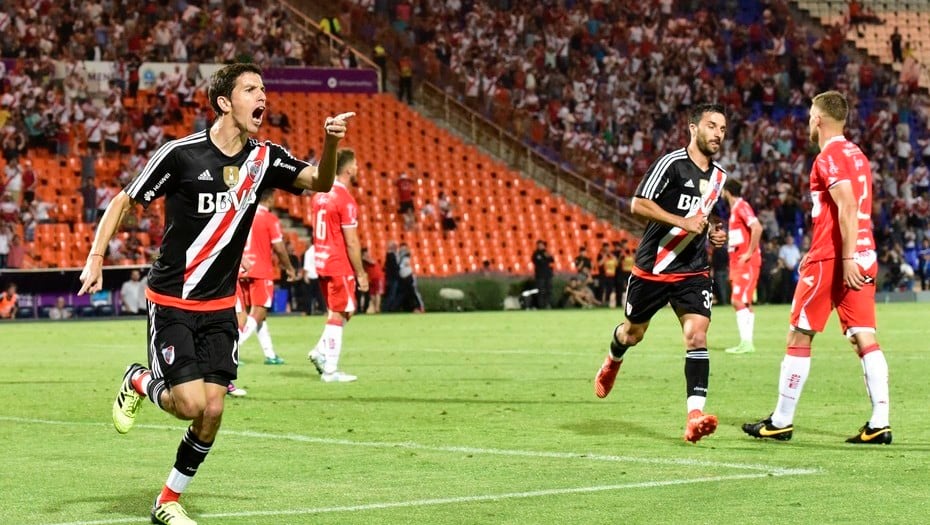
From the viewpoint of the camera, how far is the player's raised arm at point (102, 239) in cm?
835

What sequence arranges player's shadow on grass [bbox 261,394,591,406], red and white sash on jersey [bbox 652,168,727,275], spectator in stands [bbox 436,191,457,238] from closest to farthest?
red and white sash on jersey [bbox 652,168,727,275], player's shadow on grass [bbox 261,394,591,406], spectator in stands [bbox 436,191,457,238]

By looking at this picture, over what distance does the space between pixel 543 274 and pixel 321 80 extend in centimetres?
1002

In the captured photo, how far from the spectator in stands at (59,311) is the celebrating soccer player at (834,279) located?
87.7ft

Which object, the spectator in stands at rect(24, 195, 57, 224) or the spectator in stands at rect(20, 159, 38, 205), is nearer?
the spectator in stands at rect(24, 195, 57, 224)

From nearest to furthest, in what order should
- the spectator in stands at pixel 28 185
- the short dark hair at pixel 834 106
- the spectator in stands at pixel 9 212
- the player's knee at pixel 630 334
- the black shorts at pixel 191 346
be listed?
the black shorts at pixel 191 346 → the short dark hair at pixel 834 106 → the player's knee at pixel 630 334 → the spectator in stands at pixel 9 212 → the spectator in stands at pixel 28 185

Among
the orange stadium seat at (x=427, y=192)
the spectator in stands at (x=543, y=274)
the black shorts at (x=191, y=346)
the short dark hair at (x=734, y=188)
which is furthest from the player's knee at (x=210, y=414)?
the spectator in stands at (x=543, y=274)

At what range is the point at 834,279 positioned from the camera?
37.5 ft

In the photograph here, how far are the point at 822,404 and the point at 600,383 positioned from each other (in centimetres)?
250

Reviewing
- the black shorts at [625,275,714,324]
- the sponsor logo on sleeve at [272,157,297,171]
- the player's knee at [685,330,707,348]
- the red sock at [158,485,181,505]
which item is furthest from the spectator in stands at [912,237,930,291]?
the red sock at [158,485,181,505]

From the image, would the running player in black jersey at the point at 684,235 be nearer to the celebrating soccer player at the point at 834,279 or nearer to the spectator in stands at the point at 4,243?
the celebrating soccer player at the point at 834,279

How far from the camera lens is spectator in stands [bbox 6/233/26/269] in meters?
35.7

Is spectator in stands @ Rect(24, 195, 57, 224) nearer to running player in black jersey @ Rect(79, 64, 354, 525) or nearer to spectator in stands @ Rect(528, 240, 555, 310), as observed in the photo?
spectator in stands @ Rect(528, 240, 555, 310)

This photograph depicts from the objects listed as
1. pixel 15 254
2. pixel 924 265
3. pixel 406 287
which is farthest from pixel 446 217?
pixel 924 265

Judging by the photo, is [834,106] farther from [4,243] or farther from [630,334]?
[4,243]
